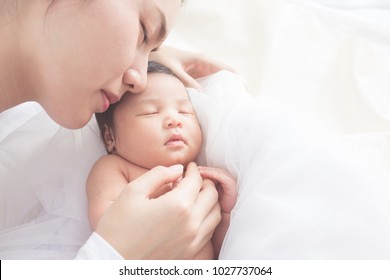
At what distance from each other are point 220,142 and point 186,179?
0.45 ft

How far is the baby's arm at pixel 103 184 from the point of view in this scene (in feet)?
3.46

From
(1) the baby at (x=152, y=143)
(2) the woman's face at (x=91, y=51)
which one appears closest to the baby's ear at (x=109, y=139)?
(1) the baby at (x=152, y=143)

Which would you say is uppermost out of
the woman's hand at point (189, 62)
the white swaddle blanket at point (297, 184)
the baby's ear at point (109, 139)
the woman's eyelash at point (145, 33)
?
the woman's eyelash at point (145, 33)

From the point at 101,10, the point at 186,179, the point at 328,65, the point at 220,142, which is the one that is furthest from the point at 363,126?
the point at 101,10

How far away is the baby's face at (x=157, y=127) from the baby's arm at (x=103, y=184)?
0.04 m

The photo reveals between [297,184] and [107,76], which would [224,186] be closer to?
[297,184]

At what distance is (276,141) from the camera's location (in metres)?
1.04

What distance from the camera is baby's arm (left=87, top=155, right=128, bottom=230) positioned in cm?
105

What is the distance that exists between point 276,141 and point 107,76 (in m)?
0.35

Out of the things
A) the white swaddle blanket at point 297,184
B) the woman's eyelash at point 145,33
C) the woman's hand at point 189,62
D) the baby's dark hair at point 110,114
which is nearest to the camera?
the white swaddle blanket at point 297,184

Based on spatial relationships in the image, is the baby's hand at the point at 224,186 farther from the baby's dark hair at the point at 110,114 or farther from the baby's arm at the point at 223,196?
the baby's dark hair at the point at 110,114

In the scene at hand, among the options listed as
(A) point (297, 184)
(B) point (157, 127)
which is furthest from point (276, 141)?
(B) point (157, 127)

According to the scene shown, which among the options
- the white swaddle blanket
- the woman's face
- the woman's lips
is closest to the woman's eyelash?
the woman's face

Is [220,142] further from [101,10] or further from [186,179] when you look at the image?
[101,10]
